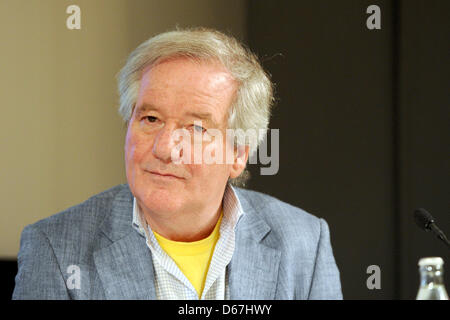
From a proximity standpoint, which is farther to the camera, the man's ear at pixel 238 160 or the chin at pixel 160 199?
the man's ear at pixel 238 160

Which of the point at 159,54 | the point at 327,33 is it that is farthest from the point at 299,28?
the point at 159,54

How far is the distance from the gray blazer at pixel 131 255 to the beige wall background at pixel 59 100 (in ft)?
2.66

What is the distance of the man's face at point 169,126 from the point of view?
54.3 inches

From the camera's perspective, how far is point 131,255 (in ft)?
4.61

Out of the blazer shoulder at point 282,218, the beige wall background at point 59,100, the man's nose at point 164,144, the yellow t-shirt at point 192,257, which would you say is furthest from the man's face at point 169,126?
the beige wall background at point 59,100

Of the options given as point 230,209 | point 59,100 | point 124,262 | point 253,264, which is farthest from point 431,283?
point 59,100

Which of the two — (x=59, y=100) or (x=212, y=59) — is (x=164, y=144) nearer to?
(x=212, y=59)

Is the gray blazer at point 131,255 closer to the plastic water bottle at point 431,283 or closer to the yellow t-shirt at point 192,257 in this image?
the yellow t-shirt at point 192,257

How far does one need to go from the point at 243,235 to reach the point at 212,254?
10 cm

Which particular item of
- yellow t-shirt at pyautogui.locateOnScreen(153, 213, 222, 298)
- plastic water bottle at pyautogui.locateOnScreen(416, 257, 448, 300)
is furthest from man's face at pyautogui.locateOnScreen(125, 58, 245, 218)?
plastic water bottle at pyautogui.locateOnScreen(416, 257, 448, 300)

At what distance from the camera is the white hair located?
1436mm

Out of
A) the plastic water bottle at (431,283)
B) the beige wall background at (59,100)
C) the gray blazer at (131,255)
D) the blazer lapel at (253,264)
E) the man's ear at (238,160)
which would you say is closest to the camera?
the plastic water bottle at (431,283)

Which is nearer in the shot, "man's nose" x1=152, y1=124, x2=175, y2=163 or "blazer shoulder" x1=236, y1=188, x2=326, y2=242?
"man's nose" x1=152, y1=124, x2=175, y2=163

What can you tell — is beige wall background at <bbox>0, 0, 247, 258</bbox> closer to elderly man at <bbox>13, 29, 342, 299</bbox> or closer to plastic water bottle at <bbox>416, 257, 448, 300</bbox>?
elderly man at <bbox>13, 29, 342, 299</bbox>
